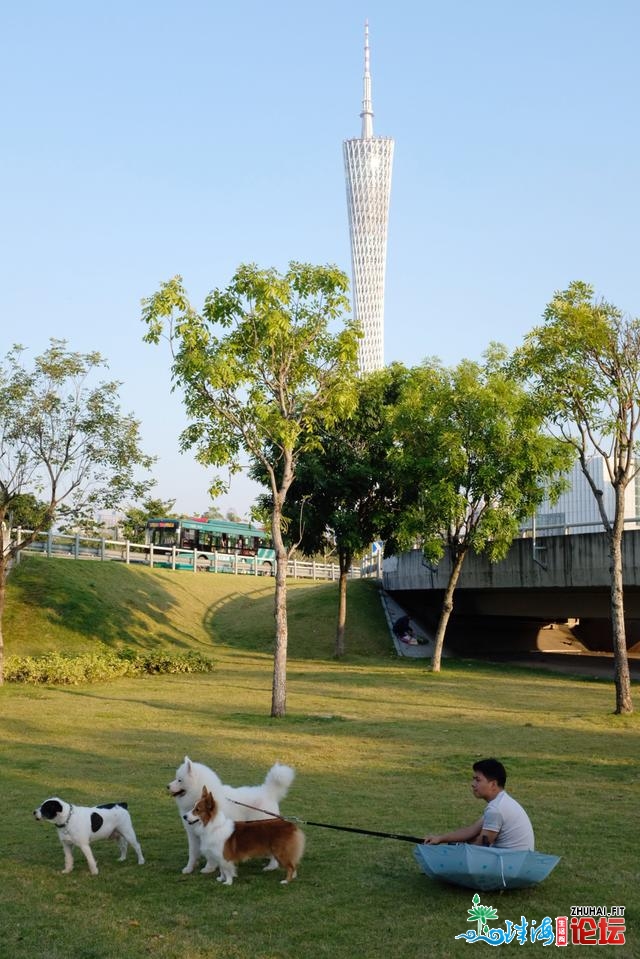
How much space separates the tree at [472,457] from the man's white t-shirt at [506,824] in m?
24.6

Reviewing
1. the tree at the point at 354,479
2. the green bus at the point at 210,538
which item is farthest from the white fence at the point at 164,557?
the tree at the point at 354,479

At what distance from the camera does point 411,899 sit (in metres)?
7.89

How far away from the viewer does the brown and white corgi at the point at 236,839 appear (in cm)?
855

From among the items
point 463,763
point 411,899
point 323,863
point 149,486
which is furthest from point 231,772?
point 149,486

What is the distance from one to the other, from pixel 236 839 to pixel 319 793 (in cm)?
433

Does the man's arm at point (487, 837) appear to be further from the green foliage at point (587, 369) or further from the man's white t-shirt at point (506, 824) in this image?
the green foliage at point (587, 369)

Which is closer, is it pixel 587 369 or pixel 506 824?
pixel 506 824

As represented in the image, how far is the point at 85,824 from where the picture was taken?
9.02 meters

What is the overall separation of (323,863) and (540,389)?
600 inches

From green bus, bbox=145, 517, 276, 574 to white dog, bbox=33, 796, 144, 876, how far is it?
48.1 meters

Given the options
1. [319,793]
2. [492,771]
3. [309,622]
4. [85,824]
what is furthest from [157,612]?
[492,771]

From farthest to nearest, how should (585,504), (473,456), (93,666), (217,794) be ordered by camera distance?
(585,504) → (473,456) → (93,666) → (217,794)

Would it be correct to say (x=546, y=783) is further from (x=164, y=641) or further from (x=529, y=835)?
(x=164, y=641)

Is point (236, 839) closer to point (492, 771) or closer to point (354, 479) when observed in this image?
point (492, 771)
